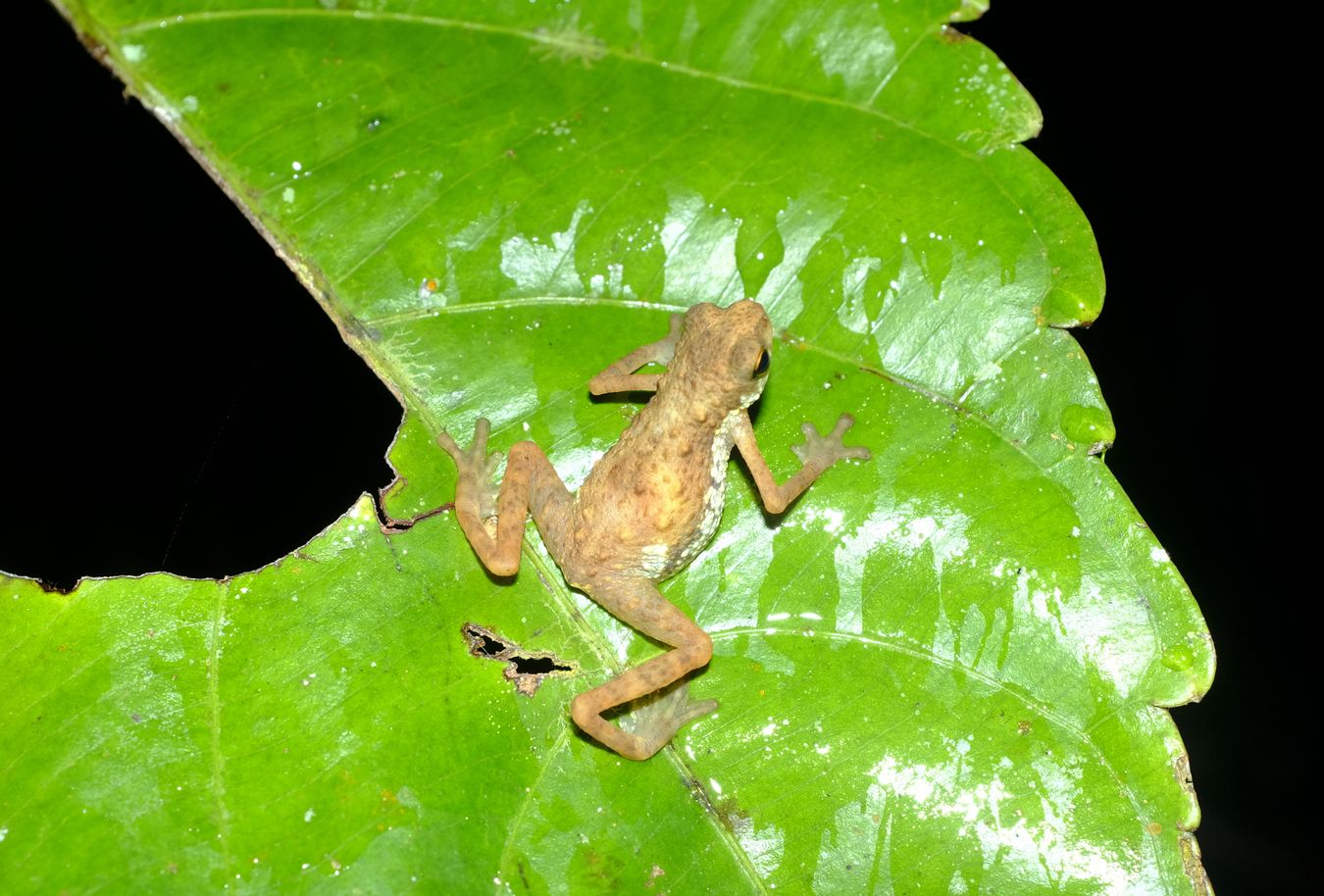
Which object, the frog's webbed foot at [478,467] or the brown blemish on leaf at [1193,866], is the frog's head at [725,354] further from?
the brown blemish on leaf at [1193,866]

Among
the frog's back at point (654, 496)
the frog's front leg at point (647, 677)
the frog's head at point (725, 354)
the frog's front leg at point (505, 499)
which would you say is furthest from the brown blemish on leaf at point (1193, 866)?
the frog's front leg at point (505, 499)

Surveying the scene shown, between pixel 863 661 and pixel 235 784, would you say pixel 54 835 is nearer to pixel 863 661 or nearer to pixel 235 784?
pixel 235 784

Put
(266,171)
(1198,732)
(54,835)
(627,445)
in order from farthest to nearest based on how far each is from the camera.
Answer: (1198,732), (627,445), (266,171), (54,835)

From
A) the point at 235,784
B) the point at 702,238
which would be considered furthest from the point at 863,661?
the point at 235,784

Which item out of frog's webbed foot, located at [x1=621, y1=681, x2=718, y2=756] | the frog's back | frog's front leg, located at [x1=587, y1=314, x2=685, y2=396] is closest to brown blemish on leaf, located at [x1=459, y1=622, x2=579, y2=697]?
frog's webbed foot, located at [x1=621, y1=681, x2=718, y2=756]

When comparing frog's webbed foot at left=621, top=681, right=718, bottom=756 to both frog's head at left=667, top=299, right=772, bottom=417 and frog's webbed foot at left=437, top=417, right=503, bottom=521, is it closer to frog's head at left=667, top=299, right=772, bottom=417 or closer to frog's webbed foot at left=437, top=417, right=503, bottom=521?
frog's webbed foot at left=437, top=417, right=503, bottom=521

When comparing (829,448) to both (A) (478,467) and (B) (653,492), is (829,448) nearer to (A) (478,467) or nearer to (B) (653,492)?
(B) (653,492)
